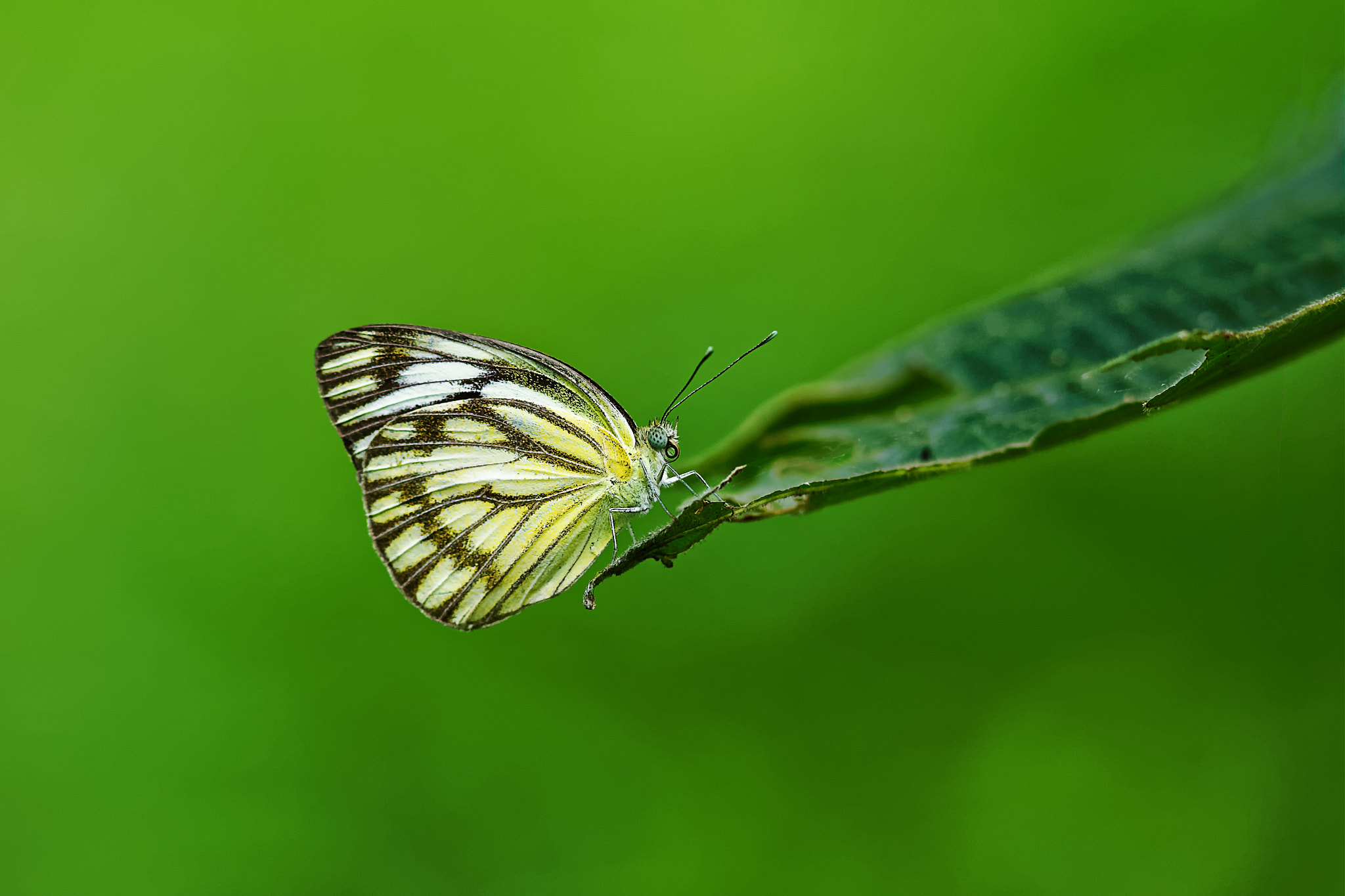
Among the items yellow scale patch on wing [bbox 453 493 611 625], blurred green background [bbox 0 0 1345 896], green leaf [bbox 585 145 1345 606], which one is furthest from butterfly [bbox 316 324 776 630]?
blurred green background [bbox 0 0 1345 896]

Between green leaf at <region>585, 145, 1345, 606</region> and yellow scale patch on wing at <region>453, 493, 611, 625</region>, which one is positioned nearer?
green leaf at <region>585, 145, 1345, 606</region>

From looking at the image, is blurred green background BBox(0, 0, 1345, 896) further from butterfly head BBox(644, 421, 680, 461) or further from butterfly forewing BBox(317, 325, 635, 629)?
butterfly head BBox(644, 421, 680, 461)

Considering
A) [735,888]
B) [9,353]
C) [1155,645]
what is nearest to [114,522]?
[9,353]

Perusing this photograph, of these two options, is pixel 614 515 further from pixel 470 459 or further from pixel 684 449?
pixel 684 449

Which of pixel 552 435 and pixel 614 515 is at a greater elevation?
pixel 552 435

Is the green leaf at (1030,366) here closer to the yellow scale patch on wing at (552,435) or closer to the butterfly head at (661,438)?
the butterfly head at (661,438)

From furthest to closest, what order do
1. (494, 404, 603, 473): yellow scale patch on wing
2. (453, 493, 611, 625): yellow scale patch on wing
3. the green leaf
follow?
(494, 404, 603, 473): yellow scale patch on wing
(453, 493, 611, 625): yellow scale patch on wing
the green leaf

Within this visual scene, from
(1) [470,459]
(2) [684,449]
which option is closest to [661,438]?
(1) [470,459]
